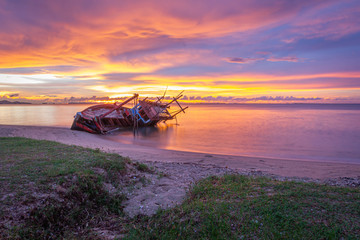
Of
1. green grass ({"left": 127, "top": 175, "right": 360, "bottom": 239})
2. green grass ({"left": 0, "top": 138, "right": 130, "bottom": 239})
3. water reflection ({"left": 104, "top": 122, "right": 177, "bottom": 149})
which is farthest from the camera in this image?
water reflection ({"left": 104, "top": 122, "right": 177, "bottom": 149})

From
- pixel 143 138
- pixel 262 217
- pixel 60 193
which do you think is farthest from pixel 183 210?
pixel 143 138

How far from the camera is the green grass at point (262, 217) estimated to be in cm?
348

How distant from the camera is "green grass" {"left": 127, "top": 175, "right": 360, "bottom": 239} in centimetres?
348

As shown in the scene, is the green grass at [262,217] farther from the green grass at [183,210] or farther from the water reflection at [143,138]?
the water reflection at [143,138]

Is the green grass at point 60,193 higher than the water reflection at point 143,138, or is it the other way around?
the green grass at point 60,193

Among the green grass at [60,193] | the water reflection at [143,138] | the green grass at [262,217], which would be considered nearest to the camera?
the green grass at [262,217]

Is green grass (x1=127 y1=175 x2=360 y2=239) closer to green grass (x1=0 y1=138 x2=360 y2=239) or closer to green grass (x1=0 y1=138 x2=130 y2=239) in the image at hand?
green grass (x1=0 y1=138 x2=360 y2=239)

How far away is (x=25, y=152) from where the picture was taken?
26.0 feet

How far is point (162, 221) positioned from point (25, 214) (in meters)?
2.59

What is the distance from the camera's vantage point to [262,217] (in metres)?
3.86

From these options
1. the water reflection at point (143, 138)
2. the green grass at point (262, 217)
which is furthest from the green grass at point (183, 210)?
the water reflection at point (143, 138)

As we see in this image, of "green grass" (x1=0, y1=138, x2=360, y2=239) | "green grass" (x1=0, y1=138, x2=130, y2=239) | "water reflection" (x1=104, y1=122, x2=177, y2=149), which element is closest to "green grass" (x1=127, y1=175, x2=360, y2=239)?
"green grass" (x1=0, y1=138, x2=360, y2=239)

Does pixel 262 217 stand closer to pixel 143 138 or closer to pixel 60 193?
pixel 60 193

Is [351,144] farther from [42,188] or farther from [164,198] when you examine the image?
[42,188]
